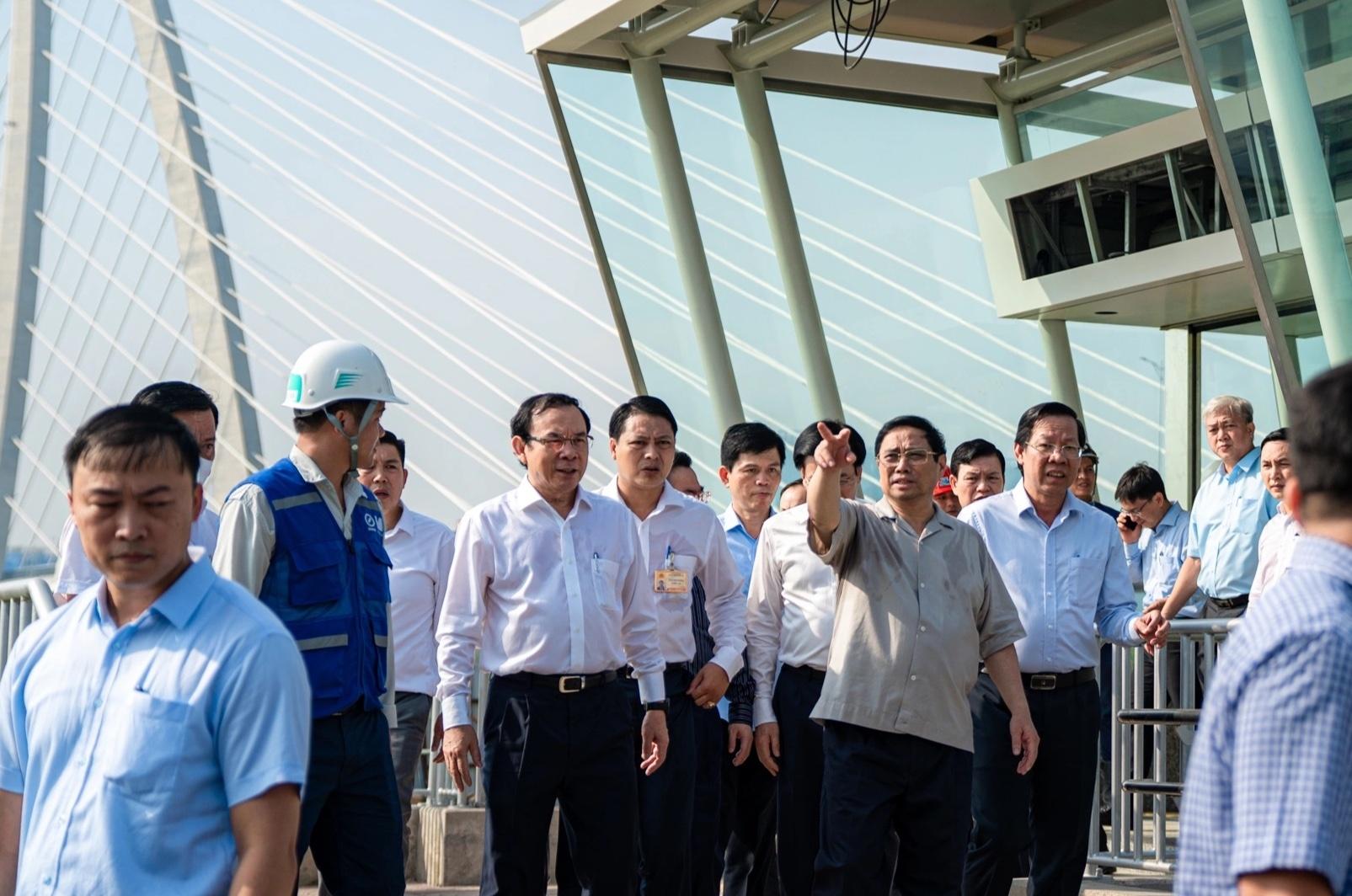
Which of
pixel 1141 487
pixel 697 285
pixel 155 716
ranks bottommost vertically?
pixel 155 716

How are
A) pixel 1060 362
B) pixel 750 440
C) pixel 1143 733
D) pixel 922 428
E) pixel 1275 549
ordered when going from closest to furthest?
pixel 922 428
pixel 1275 549
pixel 750 440
pixel 1143 733
pixel 1060 362

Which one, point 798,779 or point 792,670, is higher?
point 792,670

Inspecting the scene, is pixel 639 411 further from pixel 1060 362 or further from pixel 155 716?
pixel 1060 362

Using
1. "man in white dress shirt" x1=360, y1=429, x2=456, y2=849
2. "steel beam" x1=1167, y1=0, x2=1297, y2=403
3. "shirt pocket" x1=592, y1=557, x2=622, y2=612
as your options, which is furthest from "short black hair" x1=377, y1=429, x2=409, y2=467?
"steel beam" x1=1167, y1=0, x2=1297, y2=403

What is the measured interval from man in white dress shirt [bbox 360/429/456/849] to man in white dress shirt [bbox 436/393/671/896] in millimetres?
1154

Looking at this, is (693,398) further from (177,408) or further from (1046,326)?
(177,408)

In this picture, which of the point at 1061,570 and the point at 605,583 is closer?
the point at 605,583

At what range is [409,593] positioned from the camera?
6.46m

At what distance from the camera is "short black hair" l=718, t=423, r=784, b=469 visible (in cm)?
673

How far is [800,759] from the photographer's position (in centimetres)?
597

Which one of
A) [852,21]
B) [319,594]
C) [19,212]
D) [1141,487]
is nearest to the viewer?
[319,594]

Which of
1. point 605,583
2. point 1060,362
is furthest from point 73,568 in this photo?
point 1060,362

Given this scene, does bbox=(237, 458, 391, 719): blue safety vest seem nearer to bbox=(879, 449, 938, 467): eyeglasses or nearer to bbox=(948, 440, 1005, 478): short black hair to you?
bbox=(879, 449, 938, 467): eyeglasses

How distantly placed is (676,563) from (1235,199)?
4.38m
